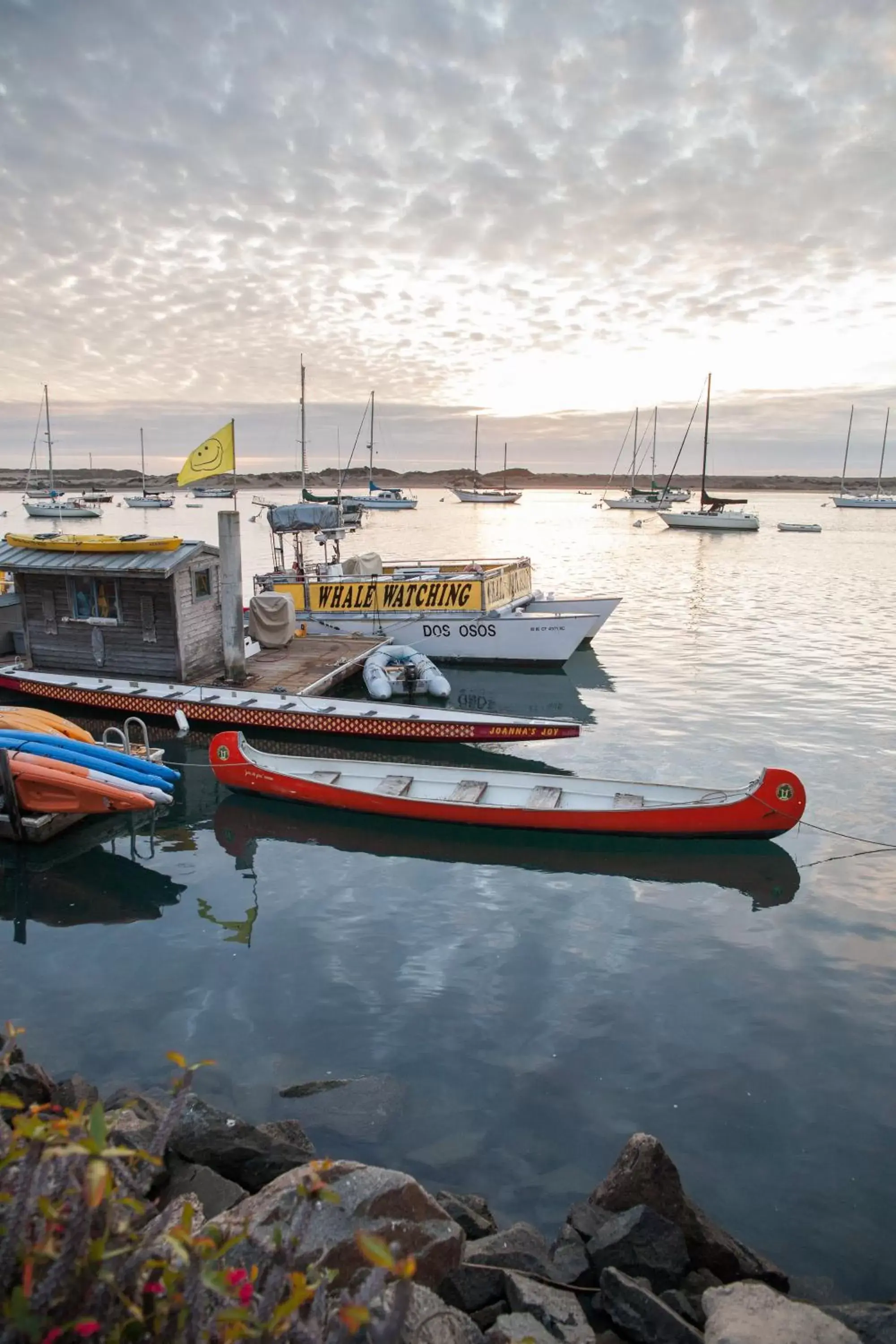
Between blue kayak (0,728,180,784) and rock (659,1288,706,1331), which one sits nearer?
rock (659,1288,706,1331)

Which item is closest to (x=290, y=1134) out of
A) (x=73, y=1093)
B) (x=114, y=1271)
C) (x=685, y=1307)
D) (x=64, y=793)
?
(x=73, y=1093)

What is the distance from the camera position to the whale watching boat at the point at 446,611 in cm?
2622

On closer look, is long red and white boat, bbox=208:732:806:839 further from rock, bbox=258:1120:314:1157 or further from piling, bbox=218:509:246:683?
rock, bbox=258:1120:314:1157

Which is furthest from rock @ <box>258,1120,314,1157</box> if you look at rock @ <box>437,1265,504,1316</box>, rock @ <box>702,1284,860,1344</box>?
rock @ <box>702,1284,860,1344</box>

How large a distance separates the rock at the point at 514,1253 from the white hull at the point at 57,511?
113386 mm

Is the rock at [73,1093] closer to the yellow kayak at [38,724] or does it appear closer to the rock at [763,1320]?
the rock at [763,1320]

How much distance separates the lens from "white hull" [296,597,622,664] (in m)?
26.2

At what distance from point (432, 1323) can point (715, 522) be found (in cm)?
9500

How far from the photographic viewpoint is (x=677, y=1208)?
249 inches

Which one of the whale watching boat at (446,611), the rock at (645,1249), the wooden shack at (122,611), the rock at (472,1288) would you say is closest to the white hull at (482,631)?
the whale watching boat at (446,611)

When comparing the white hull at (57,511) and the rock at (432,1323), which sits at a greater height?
the white hull at (57,511)

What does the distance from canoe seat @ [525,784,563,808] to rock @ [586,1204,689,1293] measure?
308 inches

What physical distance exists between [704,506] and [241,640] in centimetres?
9164

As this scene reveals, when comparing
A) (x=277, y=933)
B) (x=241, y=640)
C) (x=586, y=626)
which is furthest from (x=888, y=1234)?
(x=586, y=626)
